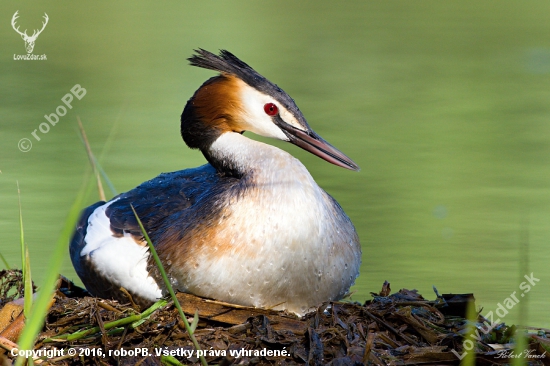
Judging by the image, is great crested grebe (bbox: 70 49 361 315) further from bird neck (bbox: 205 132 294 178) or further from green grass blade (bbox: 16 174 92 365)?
green grass blade (bbox: 16 174 92 365)

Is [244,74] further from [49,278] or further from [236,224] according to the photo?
[49,278]

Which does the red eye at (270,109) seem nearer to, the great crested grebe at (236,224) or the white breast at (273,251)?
the great crested grebe at (236,224)

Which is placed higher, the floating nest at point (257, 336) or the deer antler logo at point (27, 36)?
the deer antler logo at point (27, 36)

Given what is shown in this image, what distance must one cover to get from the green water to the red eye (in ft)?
3.12

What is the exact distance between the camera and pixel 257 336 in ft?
14.3

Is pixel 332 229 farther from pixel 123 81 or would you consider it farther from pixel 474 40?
pixel 474 40

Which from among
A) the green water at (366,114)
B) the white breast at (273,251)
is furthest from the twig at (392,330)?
the green water at (366,114)

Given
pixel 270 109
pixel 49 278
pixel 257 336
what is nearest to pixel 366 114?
pixel 270 109

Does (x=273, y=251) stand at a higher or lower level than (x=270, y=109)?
lower

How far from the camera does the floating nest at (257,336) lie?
421 cm

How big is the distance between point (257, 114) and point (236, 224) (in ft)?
2.38

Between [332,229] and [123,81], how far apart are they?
27.2ft

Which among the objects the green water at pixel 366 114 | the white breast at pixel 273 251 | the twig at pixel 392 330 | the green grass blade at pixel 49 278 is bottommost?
the green grass blade at pixel 49 278

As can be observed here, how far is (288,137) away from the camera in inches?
197
